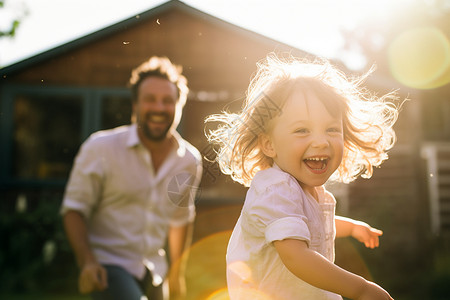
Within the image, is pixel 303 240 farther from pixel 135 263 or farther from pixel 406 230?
pixel 406 230

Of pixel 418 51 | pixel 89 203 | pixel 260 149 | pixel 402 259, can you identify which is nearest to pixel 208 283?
pixel 402 259

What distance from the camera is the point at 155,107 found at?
4000mm

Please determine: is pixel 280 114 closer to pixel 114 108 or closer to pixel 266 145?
pixel 266 145

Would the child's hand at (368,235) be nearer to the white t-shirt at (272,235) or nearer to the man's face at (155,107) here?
the white t-shirt at (272,235)

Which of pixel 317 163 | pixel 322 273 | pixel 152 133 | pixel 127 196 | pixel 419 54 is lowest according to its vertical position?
pixel 127 196

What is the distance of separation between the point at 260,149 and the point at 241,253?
40 cm

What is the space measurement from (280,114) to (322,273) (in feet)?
1.79

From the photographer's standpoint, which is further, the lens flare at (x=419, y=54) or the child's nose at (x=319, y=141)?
the lens flare at (x=419, y=54)

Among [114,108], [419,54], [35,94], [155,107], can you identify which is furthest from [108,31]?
[419,54]

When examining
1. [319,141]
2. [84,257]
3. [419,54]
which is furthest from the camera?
[419,54]

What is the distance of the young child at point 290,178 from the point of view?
149 centimetres

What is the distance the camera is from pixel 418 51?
23.6 metres

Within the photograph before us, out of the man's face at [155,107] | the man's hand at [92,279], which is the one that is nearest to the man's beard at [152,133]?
the man's face at [155,107]

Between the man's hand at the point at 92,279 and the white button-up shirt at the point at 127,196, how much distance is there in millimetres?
427
